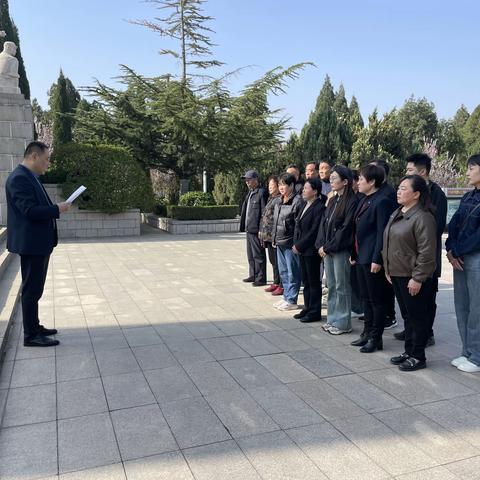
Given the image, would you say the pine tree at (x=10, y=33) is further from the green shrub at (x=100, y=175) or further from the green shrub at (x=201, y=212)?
the green shrub at (x=201, y=212)

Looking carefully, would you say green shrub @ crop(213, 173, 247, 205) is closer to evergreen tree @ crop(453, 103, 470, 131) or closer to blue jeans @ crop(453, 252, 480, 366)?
blue jeans @ crop(453, 252, 480, 366)

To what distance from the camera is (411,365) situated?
144 inches

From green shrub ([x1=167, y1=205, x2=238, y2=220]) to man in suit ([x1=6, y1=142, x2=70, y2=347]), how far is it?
1090 cm

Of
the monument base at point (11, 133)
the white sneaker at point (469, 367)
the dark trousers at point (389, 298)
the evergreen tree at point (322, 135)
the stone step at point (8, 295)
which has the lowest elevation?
the white sneaker at point (469, 367)

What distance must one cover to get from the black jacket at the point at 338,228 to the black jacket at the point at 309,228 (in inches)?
11.1

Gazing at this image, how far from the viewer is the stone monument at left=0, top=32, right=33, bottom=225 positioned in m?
11.8

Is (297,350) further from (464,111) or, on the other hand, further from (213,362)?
(464,111)

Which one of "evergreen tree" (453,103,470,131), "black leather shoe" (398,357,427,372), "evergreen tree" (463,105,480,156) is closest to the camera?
"black leather shoe" (398,357,427,372)

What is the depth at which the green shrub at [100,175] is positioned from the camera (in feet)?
43.0

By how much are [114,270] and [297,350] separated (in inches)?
197

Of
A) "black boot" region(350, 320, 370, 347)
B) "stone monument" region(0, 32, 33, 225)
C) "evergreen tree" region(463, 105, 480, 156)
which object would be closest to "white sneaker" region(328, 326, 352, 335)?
"black boot" region(350, 320, 370, 347)

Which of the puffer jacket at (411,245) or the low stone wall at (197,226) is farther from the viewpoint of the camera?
the low stone wall at (197,226)

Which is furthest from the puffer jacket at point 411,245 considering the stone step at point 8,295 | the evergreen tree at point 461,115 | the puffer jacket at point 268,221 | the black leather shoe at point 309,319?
the evergreen tree at point 461,115

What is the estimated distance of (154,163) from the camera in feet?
56.0
